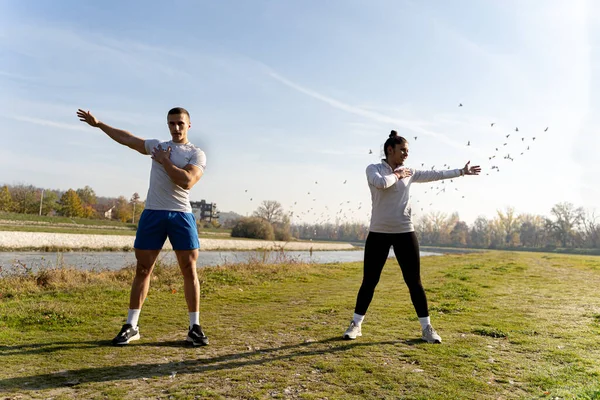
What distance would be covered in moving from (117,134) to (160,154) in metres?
0.75

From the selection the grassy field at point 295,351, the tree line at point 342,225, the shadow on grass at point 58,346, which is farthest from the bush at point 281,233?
the shadow on grass at point 58,346

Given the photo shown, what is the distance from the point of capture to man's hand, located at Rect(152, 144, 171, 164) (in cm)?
403

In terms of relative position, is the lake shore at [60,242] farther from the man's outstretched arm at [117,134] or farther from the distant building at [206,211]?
the distant building at [206,211]

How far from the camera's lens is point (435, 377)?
334 centimetres

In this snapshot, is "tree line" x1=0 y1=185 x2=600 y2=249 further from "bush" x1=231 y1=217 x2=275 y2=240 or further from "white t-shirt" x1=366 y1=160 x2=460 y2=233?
"white t-shirt" x1=366 y1=160 x2=460 y2=233

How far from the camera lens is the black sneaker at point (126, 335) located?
13.5ft

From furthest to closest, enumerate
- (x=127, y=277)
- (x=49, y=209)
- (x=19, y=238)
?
(x=49, y=209)
(x=19, y=238)
(x=127, y=277)

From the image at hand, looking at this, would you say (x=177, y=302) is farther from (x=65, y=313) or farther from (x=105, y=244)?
(x=105, y=244)

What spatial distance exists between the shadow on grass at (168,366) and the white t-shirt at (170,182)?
1378 mm

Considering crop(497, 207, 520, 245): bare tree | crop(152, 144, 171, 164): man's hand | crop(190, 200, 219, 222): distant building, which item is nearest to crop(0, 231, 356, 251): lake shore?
crop(152, 144, 171, 164): man's hand

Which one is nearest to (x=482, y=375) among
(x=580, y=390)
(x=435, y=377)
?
(x=435, y=377)

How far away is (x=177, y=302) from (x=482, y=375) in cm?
491

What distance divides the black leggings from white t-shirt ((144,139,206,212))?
197cm

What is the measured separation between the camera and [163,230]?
4227mm
